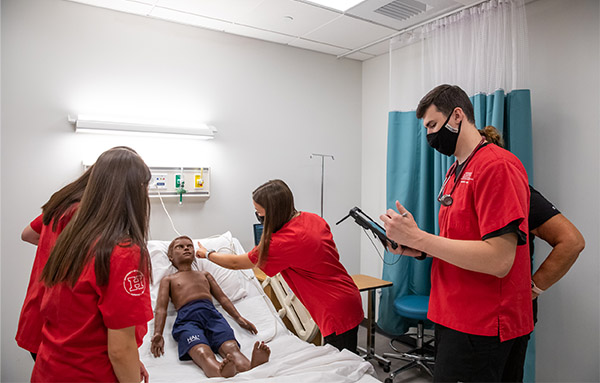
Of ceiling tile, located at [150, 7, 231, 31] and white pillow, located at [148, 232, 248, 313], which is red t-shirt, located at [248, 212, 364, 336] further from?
ceiling tile, located at [150, 7, 231, 31]

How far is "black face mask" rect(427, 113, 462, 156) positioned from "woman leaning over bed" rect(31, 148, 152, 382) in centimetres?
107

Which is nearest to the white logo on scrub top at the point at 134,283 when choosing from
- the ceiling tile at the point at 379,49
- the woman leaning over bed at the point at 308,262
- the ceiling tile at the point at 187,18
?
the woman leaning over bed at the point at 308,262

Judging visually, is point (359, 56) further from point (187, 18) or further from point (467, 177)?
point (467, 177)

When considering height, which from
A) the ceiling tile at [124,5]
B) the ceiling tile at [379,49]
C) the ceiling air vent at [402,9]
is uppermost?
the ceiling tile at [379,49]

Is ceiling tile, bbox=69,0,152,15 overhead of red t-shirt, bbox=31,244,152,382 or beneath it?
overhead

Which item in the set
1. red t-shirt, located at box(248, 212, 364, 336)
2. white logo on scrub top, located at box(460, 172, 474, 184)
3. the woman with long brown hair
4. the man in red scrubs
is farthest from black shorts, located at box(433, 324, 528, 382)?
the woman with long brown hair

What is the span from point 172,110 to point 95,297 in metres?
2.23

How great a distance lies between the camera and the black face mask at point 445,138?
141 centimetres

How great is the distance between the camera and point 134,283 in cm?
113

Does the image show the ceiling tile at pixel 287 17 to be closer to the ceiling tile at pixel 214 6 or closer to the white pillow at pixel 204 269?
the ceiling tile at pixel 214 6

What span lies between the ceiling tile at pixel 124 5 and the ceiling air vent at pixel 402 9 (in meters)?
1.65

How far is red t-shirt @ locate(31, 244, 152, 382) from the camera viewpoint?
1097 millimetres

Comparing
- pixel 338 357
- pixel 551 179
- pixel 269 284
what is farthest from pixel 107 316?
pixel 551 179

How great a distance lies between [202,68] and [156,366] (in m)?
2.21
